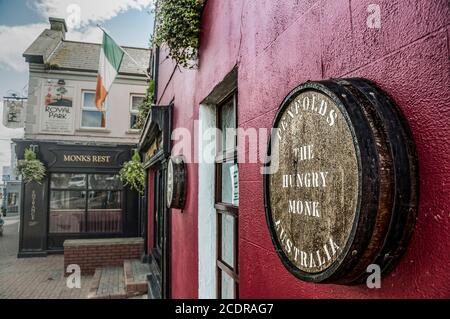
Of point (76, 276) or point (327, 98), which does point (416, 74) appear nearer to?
point (327, 98)

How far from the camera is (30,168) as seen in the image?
35.1ft

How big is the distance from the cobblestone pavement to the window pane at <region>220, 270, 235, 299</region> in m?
5.19

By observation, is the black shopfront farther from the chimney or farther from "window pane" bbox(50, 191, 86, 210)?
the chimney

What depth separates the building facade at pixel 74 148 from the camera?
11406 mm

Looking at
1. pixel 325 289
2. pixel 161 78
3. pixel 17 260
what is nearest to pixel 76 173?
pixel 17 260

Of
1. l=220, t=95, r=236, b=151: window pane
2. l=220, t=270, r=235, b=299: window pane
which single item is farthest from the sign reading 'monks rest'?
l=220, t=270, r=235, b=299: window pane

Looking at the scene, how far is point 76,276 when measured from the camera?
8.38 metres

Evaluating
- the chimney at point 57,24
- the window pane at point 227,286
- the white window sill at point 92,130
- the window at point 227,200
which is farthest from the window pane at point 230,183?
the chimney at point 57,24

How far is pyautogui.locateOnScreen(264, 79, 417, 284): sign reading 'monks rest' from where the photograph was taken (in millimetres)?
853

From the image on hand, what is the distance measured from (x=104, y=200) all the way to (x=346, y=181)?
1240 centimetres

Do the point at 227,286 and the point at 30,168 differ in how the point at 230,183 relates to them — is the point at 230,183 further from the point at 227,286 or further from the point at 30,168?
the point at 30,168

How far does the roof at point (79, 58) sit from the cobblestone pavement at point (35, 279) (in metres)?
6.73

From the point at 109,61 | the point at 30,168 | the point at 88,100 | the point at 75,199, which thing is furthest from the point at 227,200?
the point at 88,100

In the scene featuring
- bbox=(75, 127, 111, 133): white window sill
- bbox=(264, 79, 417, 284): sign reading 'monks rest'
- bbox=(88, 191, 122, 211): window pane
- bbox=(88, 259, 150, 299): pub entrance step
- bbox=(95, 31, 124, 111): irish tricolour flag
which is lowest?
bbox=(88, 259, 150, 299): pub entrance step
